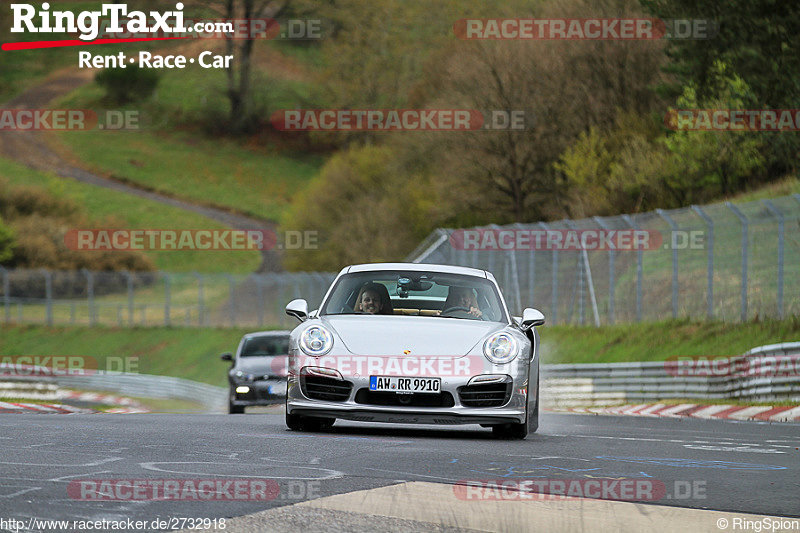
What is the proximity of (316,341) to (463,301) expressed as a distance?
5.37ft

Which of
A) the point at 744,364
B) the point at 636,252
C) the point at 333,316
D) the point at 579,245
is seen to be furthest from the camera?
the point at 579,245

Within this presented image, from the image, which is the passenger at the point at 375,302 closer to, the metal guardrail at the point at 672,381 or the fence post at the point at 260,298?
the metal guardrail at the point at 672,381

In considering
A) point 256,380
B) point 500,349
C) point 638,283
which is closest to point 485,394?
point 500,349

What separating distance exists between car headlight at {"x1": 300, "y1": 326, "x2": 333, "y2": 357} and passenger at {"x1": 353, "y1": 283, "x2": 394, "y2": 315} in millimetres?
→ 814

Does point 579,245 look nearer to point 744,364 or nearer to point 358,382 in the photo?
point 744,364

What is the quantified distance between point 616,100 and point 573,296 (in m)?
21.2

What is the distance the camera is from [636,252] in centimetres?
2788

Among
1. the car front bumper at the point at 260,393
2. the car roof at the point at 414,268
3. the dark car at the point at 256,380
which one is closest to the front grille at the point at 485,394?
the car roof at the point at 414,268

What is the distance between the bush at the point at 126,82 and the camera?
120 m

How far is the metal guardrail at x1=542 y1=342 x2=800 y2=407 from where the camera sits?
1947 cm

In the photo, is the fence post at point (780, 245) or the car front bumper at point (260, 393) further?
the fence post at point (780, 245)

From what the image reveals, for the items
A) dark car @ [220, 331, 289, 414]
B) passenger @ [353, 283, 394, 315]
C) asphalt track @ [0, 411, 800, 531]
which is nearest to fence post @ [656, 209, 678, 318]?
dark car @ [220, 331, 289, 414]

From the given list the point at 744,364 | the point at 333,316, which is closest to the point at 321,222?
the point at 744,364

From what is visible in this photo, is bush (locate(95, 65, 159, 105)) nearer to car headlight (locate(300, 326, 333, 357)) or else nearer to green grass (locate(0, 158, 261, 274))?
green grass (locate(0, 158, 261, 274))
